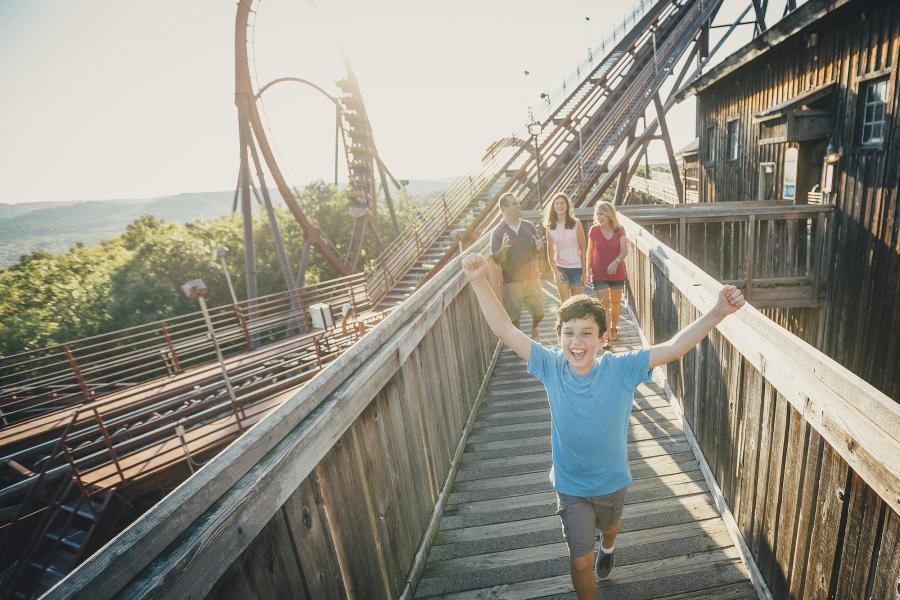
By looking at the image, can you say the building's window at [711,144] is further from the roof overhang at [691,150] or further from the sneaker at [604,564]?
the sneaker at [604,564]

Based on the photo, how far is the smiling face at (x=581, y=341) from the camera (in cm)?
183

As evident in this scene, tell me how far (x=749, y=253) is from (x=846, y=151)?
2.64 metres

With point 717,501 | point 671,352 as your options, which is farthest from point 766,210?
point 671,352

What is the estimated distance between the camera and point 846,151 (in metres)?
6.98

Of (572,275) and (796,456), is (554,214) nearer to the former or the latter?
(572,275)

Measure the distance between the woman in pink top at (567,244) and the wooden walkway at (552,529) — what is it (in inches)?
62.8

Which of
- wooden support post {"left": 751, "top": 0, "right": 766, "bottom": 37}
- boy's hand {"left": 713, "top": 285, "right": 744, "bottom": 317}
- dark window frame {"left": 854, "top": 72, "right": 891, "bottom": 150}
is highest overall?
wooden support post {"left": 751, "top": 0, "right": 766, "bottom": 37}

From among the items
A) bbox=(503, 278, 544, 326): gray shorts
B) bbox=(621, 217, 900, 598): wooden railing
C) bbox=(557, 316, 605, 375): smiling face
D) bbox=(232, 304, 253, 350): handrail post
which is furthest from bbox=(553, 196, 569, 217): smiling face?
bbox=(232, 304, 253, 350): handrail post

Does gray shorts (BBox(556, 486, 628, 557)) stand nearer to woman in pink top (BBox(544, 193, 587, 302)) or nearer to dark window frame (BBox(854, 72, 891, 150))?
woman in pink top (BBox(544, 193, 587, 302))

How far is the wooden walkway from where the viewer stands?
7.74ft

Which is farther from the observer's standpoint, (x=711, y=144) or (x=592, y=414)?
(x=711, y=144)

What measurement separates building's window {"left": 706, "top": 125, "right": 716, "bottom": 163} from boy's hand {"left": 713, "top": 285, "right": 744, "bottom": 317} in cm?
1296

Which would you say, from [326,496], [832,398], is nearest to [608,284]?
[832,398]

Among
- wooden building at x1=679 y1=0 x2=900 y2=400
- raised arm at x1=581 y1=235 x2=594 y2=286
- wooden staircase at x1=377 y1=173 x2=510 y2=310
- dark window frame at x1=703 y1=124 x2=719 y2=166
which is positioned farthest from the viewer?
wooden staircase at x1=377 y1=173 x2=510 y2=310
